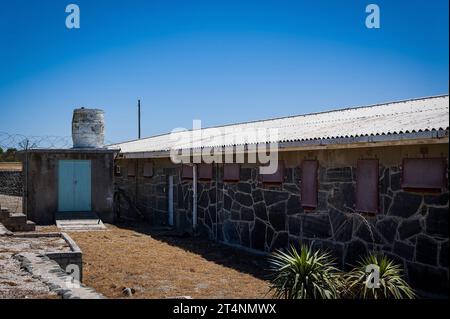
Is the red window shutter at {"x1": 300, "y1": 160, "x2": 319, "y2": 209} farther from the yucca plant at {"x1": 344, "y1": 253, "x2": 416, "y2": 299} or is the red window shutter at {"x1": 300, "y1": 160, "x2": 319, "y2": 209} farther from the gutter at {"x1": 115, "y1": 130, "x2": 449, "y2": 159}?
the yucca plant at {"x1": 344, "y1": 253, "x2": 416, "y2": 299}

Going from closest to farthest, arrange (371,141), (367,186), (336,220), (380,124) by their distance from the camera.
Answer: (371,141), (367,186), (380,124), (336,220)

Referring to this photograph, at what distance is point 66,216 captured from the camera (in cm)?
1750

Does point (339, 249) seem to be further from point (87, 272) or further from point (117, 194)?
point (117, 194)

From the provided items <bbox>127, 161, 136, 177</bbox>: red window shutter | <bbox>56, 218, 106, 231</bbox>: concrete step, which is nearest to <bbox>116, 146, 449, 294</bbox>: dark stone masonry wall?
<bbox>56, 218, 106, 231</bbox>: concrete step

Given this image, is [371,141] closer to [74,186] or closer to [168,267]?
[168,267]

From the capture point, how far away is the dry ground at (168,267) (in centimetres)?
853

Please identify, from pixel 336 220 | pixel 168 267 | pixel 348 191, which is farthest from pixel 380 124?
pixel 168 267

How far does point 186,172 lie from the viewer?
16.0m

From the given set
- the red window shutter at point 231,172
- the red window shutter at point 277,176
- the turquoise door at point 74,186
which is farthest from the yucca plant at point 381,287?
the turquoise door at point 74,186

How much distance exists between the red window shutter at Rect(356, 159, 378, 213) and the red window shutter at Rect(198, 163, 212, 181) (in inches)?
226

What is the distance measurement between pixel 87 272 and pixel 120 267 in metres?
0.70

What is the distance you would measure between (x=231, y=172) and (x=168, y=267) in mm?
3564

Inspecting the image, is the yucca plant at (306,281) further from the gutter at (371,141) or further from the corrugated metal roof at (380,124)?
the corrugated metal roof at (380,124)
